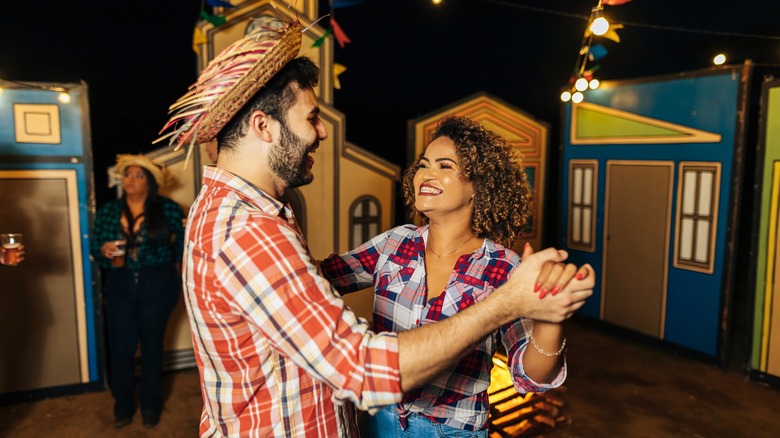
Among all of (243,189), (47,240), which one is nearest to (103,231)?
(47,240)

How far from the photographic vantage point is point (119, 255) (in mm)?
3326

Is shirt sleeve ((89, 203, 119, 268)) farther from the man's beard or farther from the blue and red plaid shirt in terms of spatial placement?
the man's beard

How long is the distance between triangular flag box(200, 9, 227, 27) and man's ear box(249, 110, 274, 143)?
9.73ft

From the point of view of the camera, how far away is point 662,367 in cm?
452

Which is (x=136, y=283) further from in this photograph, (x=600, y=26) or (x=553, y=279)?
(x=600, y=26)

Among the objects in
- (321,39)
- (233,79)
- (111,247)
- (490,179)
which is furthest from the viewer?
(321,39)

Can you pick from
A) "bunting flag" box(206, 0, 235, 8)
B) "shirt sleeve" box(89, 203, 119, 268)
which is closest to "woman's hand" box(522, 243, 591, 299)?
"shirt sleeve" box(89, 203, 119, 268)

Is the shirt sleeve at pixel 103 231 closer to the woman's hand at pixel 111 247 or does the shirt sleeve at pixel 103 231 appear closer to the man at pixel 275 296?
the woman's hand at pixel 111 247

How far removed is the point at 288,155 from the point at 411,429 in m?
0.91

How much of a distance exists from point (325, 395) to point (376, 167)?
139 inches

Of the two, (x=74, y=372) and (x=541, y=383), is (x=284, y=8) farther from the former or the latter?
(x=541, y=383)

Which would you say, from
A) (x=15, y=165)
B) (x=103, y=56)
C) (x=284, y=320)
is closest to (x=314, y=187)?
(x=103, y=56)

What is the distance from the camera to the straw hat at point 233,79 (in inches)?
46.6

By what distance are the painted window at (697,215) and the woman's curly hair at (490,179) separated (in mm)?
3375
